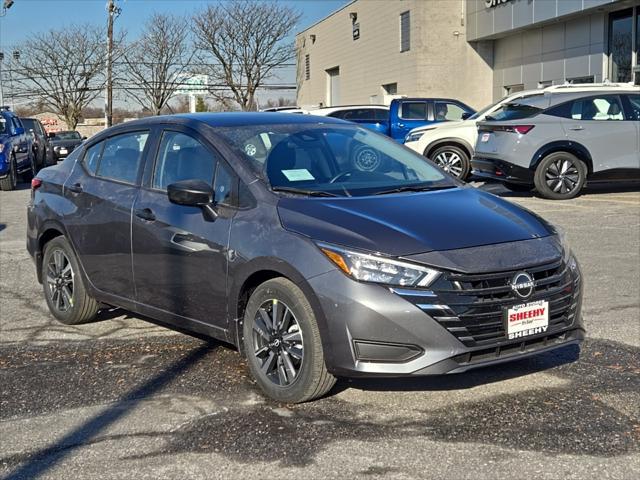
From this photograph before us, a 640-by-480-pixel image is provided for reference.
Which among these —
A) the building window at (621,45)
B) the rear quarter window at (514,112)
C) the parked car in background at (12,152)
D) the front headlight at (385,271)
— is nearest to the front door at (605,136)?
the rear quarter window at (514,112)

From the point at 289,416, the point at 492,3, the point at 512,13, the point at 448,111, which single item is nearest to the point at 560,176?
the point at 448,111

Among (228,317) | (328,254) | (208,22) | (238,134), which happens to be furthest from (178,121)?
(208,22)

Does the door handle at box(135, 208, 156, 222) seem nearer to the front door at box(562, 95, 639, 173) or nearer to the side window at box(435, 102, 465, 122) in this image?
the front door at box(562, 95, 639, 173)

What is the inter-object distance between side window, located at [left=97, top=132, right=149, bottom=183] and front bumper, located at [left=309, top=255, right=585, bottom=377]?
6.86ft

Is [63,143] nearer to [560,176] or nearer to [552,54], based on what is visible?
[552,54]

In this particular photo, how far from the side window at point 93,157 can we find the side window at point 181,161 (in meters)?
0.89

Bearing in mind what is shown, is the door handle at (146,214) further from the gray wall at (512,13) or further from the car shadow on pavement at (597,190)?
the gray wall at (512,13)

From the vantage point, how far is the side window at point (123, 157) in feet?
18.4

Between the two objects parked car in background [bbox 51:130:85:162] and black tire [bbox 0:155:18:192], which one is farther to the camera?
parked car in background [bbox 51:130:85:162]

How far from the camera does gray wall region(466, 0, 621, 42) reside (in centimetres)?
2419

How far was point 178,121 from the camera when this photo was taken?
5.38 m

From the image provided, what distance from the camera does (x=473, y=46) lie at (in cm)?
3184

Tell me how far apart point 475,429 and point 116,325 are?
10.7 ft

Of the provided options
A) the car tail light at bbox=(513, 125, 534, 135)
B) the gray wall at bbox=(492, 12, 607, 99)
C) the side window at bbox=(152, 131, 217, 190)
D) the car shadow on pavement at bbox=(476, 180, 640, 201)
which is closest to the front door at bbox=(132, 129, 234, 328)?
the side window at bbox=(152, 131, 217, 190)
